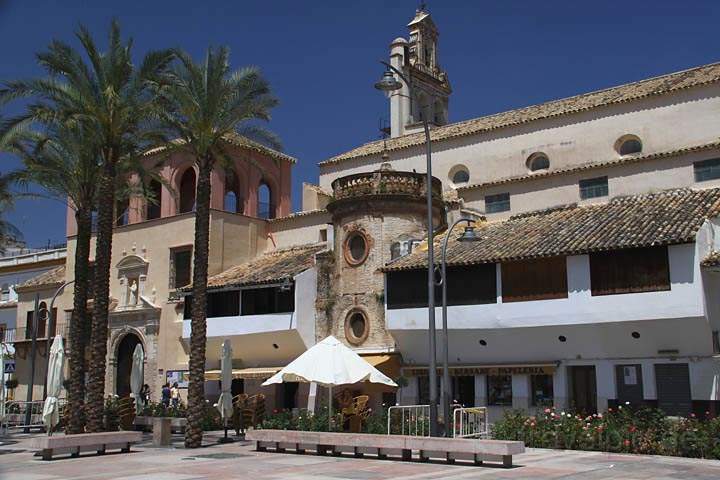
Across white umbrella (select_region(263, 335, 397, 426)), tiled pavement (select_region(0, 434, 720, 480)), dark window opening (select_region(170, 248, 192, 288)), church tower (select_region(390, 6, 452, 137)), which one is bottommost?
tiled pavement (select_region(0, 434, 720, 480))

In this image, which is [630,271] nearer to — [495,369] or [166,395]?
[495,369]

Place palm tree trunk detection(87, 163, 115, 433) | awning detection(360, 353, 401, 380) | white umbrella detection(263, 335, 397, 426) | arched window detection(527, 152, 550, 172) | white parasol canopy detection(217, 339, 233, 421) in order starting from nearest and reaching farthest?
white umbrella detection(263, 335, 397, 426), palm tree trunk detection(87, 163, 115, 433), white parasol canopy detection(217, 339, 233, 421), awning detection(360, 353, 401, 380), arched window detection(527, 152, 550, 172)

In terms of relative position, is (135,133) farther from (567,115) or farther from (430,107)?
(430,107)

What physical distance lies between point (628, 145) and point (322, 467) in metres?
24.7

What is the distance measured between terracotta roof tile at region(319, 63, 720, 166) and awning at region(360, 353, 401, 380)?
1502 cm

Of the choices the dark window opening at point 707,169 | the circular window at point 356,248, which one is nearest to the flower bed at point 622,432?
the circular window at point 356,248

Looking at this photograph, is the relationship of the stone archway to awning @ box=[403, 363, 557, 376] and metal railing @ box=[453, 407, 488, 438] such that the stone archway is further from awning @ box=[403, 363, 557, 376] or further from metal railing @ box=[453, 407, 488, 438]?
metal railing @ box=[453, 407, 488, 438]

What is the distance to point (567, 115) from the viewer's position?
40.0m

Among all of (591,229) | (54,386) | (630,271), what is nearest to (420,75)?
(591,229)

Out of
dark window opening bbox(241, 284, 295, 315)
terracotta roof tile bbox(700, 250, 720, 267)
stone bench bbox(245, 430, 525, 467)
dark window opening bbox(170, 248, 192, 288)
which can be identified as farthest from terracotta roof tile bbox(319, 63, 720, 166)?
stone bench bbox(245, 430, 525, 467)

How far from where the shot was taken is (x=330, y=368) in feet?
80.9

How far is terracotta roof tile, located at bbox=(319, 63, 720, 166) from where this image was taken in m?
37.3

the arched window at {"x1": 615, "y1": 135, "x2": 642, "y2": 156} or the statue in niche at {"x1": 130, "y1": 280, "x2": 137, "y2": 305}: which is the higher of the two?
the arched window at {"x1": 615, "y1": 135, "x2": 642, "y2": 156}

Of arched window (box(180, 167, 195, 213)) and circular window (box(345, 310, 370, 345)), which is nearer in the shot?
circular window (box(345, 310, 370, 345))
